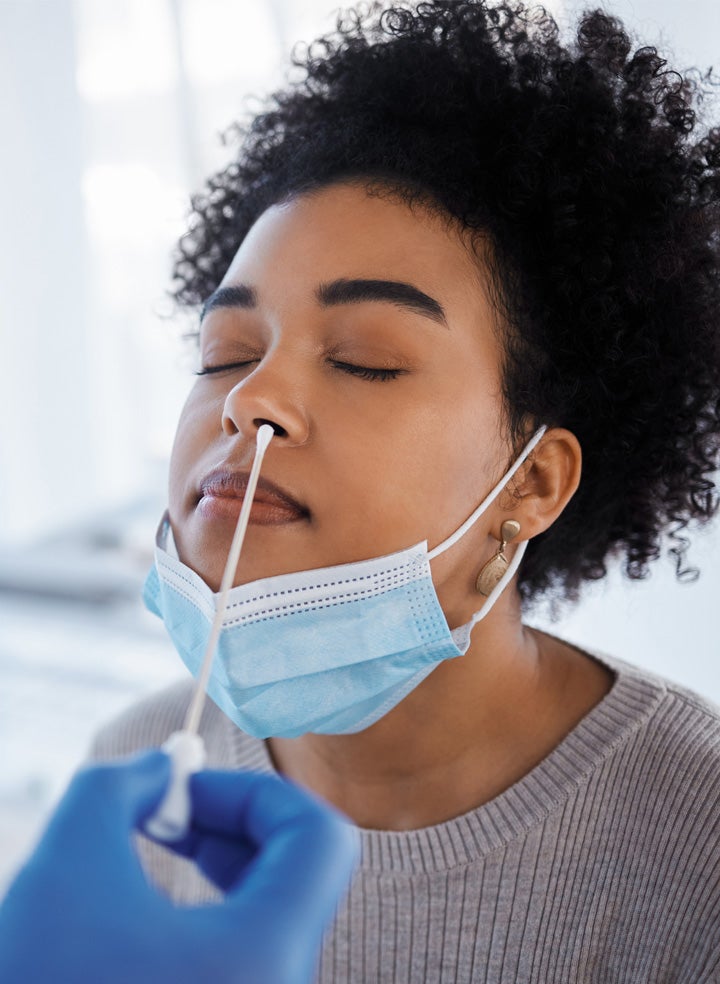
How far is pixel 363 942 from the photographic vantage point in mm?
1107

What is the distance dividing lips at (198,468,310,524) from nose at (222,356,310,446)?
5 centimetres

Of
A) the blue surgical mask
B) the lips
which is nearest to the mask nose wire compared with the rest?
the blue surgical mask

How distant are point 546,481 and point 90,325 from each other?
1529 mm

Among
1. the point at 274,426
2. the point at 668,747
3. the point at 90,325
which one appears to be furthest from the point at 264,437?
the point at 90,325

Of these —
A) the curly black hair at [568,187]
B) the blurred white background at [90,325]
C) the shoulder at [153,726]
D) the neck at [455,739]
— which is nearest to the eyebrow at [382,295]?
the curly black hair at [568,187]

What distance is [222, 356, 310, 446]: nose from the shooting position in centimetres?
93

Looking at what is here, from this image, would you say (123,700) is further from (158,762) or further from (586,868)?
(158,762)

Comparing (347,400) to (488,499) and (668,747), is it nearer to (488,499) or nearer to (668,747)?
(488,499)

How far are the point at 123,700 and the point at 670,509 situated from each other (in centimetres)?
139

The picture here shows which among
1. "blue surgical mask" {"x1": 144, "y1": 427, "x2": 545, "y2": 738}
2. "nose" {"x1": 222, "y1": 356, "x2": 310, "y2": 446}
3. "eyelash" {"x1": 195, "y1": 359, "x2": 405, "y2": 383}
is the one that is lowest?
"blue surgical mask" {"x1": 144, "y1": 427, "x2": 545, "y2": 738}

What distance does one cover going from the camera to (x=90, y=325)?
2303mm

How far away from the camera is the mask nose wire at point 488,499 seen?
3.24 feet

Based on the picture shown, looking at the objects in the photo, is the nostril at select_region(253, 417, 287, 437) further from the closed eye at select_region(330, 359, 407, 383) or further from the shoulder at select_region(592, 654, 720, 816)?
the shoulder at select_region(592, 654, 720, 816)

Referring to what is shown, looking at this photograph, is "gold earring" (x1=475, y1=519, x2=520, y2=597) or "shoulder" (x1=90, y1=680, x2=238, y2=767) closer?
"gold earring" (x1=475, y1=519, x2=520, y2=597)
